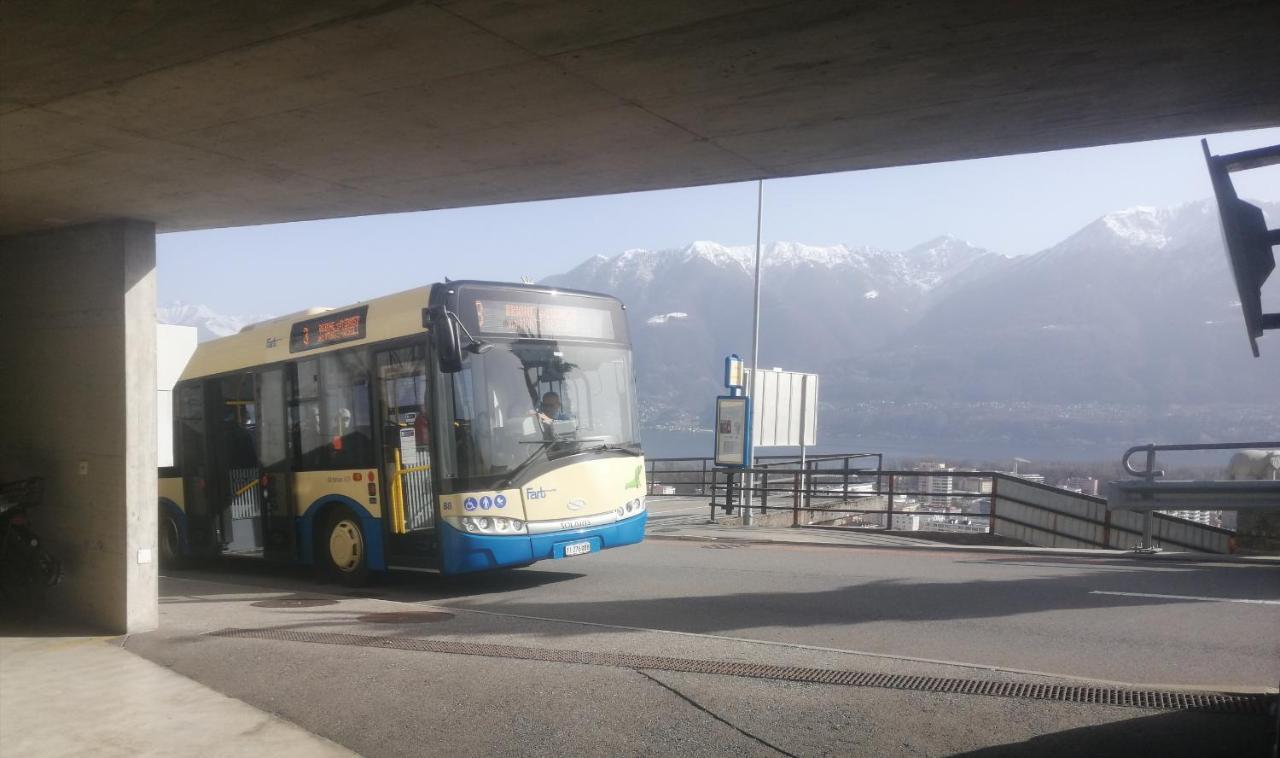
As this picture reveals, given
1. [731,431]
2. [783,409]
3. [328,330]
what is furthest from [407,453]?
[783,409]

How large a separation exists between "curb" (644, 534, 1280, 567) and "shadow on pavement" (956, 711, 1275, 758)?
7195 mm

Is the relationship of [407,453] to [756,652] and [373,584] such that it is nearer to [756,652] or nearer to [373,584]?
[373,584]

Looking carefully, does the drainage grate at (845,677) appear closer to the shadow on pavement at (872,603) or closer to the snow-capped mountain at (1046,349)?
the shadow on pavement at (872,603)

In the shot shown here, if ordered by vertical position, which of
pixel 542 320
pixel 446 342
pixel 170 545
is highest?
pixel 542 320

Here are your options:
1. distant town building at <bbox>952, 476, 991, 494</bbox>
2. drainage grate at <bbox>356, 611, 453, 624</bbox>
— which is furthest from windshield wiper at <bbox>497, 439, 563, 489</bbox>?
distant town building at <bbox>952, 476, 991, 494</bbox>

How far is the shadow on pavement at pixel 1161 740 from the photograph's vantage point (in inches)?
196

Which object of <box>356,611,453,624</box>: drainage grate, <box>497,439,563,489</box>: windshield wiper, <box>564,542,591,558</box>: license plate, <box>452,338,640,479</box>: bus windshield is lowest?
<box>356,611,453,624</box>: drainage grate

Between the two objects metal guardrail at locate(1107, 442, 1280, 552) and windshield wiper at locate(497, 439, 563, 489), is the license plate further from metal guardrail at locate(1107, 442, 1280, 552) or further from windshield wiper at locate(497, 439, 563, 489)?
metal guardrail at locate(1107, 442, 1280, 552)

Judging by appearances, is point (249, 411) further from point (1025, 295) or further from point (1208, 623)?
point (1025, 295)

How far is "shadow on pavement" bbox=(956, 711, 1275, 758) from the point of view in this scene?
498 cm

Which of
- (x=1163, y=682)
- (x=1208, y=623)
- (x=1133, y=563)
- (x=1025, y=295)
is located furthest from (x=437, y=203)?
(x=1025, y=295)

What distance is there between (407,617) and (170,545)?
24.8ft

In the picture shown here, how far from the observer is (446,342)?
1064cm

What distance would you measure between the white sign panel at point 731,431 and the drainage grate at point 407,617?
1200cm
